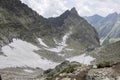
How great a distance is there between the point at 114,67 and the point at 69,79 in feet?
18.3

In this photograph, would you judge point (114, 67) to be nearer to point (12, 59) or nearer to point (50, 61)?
point (12, 59)

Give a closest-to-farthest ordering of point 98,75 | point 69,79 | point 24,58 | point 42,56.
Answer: point 98,75 → point 69,79 → point 24,58 → point 42,56

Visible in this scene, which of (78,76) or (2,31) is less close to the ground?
(2,31)

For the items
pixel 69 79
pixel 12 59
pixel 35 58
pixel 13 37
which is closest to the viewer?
pixel 69 79

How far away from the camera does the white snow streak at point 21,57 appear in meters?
138

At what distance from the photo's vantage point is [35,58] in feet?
566

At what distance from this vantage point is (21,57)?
160500mm

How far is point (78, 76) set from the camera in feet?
112

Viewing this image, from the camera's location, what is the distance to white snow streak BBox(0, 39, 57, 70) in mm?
138250

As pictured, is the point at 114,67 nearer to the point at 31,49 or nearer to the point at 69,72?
the point at 69,72

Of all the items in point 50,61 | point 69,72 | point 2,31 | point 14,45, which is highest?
point 2,31

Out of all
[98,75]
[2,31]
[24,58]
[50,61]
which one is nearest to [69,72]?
[98,75]

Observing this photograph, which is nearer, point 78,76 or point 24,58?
point 78,76

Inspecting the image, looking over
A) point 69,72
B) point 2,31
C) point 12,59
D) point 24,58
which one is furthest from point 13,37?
point 69,72
